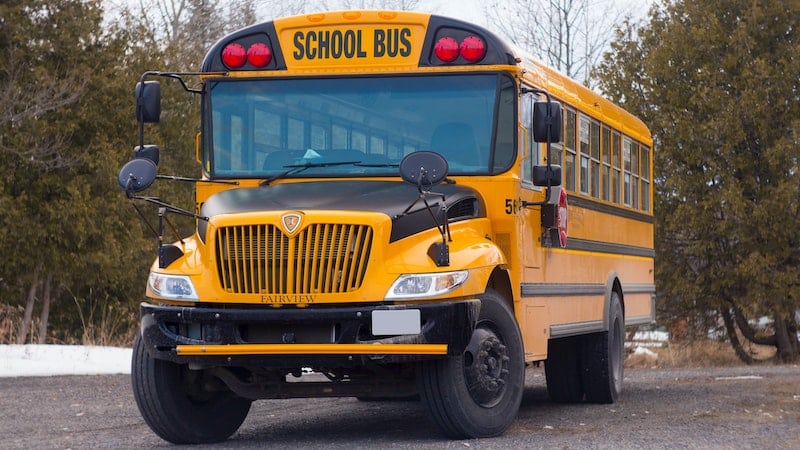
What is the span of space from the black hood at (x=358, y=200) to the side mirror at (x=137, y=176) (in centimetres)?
39

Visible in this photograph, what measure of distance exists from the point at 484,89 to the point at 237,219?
1.90 metres

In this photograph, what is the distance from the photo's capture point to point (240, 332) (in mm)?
8148

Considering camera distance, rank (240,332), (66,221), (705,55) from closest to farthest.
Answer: (240,332), (66,221), (705,55)

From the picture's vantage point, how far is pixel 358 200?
334 inches

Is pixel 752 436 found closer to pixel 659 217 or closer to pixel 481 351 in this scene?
pixel 481 351

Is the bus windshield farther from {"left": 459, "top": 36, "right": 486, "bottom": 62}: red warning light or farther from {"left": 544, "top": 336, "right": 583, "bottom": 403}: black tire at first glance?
{"left": 544, "top": 336, "right": 583, "bottom": 403}: black tire

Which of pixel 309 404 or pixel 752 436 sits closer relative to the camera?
pixel 752 436

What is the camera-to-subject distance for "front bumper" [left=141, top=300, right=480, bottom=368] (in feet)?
26.1

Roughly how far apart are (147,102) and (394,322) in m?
2.35

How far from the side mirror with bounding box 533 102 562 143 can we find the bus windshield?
234 mm

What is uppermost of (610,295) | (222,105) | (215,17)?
(215,17)

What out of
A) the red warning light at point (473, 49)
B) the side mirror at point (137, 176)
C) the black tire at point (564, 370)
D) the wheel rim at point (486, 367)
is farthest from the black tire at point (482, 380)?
the black tire at point (564, 370)

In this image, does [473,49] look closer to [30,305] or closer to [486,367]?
[486,367]

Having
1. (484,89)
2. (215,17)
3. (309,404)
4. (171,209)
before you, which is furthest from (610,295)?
(215,17)
